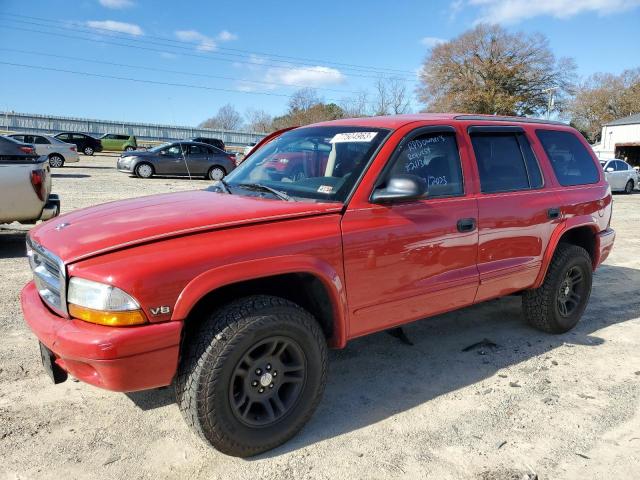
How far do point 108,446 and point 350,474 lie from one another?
1319mm

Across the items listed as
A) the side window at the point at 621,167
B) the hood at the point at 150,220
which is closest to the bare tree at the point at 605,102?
the side window at the point at 621,167

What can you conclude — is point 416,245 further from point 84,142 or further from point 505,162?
point 84,142

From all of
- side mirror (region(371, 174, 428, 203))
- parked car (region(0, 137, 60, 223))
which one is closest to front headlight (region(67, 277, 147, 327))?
side mirror (region(371, 174, 428, 203))

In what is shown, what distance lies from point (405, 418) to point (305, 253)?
1259 mm

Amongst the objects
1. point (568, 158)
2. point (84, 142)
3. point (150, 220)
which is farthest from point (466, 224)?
point (84, 142)

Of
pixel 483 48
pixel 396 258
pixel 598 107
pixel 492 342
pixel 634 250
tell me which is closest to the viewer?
pixel 396 258

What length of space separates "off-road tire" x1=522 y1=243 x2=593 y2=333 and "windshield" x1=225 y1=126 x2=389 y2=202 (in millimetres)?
2109

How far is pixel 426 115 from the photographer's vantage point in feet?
12.8

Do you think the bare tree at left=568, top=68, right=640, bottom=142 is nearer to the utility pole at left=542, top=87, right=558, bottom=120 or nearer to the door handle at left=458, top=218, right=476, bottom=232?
the utility pole at left=542, top=87, right=558, bottom=120

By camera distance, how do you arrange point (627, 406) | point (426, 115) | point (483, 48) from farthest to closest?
point (483, 48) → point (426, 115) → point (627, 406)

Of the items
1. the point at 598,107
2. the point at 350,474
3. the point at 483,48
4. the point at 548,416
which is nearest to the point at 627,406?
the point at 548,416

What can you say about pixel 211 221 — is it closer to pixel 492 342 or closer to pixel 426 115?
pixel 426 115

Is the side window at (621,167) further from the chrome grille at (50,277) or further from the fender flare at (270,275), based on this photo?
the chrome grille at (50,277)

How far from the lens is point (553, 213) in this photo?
421cm
